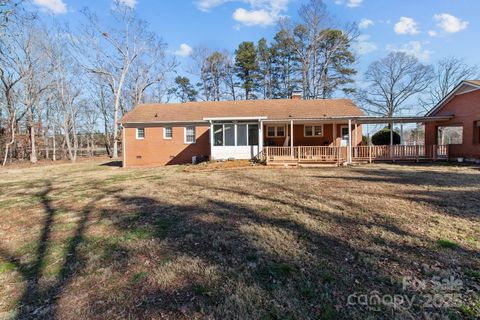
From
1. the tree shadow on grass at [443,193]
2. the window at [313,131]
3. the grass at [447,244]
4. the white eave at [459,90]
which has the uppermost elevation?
the white eave at [459,90]

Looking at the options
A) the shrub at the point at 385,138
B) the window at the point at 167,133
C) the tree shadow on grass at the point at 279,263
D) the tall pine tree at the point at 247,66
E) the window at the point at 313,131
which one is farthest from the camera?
the tall pine tree at the point at 247,66

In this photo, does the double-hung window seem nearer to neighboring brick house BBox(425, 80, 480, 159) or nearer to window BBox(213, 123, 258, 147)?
window BBox(213, 123, 258, 147)

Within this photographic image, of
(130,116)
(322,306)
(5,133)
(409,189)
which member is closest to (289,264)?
(322,306)

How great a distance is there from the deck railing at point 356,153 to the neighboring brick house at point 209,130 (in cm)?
166

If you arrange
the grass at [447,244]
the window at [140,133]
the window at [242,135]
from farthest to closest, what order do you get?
1. the window at [140,133]
2. the window at [242,135]
3. the grass at [447,244]

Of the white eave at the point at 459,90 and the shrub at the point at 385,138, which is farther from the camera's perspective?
the shrub at the point at 385,138

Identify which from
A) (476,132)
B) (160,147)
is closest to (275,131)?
(160,147)

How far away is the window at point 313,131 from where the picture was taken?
1712cm

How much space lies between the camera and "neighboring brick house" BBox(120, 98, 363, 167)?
16.8 metres

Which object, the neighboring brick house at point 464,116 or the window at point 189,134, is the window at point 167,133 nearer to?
the window at point 189,134

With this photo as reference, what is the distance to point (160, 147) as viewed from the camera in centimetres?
1811

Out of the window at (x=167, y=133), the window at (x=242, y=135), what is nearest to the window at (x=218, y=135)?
the window at (x=242, y=135)

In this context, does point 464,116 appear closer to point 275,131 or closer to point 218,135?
point 275,131

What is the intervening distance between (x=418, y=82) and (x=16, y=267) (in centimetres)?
4072
